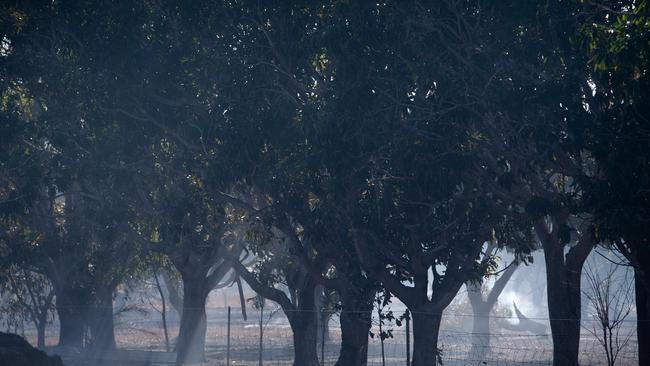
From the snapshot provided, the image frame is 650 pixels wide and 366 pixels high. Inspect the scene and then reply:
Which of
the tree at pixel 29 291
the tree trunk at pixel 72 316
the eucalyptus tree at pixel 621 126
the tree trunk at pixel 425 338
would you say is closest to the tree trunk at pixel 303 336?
the tree trunk at pixel 425 338

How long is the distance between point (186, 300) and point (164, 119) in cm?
853

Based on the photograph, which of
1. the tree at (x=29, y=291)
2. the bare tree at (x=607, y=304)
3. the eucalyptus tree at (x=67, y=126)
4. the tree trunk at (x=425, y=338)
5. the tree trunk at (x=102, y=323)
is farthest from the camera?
the tree at (x=29, y=291)

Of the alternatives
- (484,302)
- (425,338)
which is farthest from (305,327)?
(484,302)

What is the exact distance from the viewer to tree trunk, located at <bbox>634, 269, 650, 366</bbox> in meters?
15.0

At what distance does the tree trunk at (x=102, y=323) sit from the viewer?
96.9ft

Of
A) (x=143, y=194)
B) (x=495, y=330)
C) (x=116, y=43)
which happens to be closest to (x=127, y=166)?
(x=143, y=194)

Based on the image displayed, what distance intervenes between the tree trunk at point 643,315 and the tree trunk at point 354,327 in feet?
19.9

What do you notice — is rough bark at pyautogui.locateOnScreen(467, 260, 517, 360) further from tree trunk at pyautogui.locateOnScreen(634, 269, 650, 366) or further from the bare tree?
tree trunk at pyautogui.locateOnScreen(634, 269, 650, 366)

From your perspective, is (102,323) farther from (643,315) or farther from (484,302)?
(484,302)

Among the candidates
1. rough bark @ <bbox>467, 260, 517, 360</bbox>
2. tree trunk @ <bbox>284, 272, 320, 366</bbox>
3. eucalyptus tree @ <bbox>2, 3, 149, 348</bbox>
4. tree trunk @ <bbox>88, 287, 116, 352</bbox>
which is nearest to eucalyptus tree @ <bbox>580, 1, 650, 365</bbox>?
eucalyptus tree @ <bbox>2, 3, 149, 348</bbox>

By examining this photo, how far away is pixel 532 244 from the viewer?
18719 millimetres

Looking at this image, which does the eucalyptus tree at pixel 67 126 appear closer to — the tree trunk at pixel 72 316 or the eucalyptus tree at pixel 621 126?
the tree trunk at pixel 72 316

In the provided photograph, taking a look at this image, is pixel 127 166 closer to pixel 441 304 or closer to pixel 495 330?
pixel 441 304

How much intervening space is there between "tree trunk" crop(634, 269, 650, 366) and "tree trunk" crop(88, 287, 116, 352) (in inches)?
746
